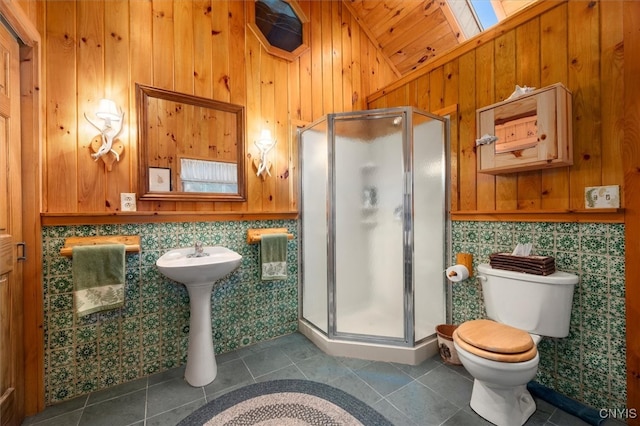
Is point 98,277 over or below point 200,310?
over

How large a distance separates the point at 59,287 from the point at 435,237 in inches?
95.0

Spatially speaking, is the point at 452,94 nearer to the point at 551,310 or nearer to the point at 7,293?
the point at 551,310

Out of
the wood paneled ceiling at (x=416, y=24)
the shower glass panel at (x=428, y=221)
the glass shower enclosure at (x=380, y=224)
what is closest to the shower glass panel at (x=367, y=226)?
the glass shower enclosure at (x=380, y=224)

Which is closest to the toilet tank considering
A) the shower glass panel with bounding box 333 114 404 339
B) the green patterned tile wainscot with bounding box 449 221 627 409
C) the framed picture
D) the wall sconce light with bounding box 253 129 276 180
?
the green patterned tile wainscot with bounding box 449 221 627 409

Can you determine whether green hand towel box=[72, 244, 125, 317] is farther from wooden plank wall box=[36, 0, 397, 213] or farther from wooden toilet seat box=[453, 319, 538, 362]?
wooden toilet seat box=[453, 319, 538, 362]

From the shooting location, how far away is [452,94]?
2062 millimetres

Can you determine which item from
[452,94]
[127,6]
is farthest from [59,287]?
[452,94]

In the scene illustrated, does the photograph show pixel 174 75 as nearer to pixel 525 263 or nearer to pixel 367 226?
pixel 367 226

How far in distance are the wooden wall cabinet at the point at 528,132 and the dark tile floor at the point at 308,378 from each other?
1.32 metres

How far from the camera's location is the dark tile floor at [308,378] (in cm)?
141

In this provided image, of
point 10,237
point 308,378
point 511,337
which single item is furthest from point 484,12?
point 10,237

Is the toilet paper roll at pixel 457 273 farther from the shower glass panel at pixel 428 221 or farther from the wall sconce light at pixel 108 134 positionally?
the wall sconce light at pixel 108 134

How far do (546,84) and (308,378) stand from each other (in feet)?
7.43

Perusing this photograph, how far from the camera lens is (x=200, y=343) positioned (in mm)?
1724
